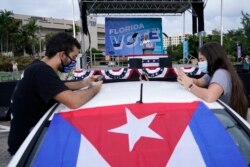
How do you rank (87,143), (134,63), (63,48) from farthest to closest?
1. (134,63)
2. (63,48)
3. (87,143)

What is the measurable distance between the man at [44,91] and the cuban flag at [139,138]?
0.18 m

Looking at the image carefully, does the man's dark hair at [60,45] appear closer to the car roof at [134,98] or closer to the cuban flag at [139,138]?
the car roof at [134,98]

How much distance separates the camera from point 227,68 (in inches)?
139

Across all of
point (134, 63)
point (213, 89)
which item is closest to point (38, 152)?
point (213, 89)

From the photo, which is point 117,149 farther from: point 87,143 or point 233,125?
point 233,125

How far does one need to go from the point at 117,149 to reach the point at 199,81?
2061 mm

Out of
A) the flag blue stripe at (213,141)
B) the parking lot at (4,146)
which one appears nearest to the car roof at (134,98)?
the flag blue stripe at (213,141)

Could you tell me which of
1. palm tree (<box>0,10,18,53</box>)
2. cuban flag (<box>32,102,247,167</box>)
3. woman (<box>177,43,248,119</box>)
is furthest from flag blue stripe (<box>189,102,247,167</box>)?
palm tree (<box>0,10,18,53</box>)

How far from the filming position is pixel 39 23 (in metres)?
99.4

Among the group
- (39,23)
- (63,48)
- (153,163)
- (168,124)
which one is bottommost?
(153,163)

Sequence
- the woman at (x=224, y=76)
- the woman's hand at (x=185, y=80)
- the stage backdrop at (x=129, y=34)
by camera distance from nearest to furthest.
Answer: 1. the woman's hand at (x=185, y=80)
2. the woman at (x=224, y=76)
3. the stage backdrop at (x=129, y=34)

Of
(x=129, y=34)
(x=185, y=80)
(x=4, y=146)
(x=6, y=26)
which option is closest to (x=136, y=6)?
(x=129, y=34)

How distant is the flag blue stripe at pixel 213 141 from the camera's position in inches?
85.0

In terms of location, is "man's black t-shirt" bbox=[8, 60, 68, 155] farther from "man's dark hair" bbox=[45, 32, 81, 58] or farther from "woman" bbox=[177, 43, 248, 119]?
"woman" bbox=[177, 43, 248, 119]
